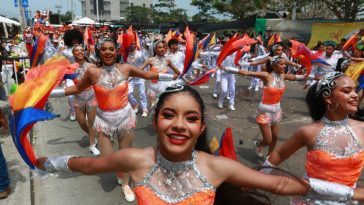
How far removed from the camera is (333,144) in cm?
252

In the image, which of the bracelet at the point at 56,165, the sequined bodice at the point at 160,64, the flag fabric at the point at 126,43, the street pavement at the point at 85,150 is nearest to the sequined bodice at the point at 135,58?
the flag fabric at the point at 126,43

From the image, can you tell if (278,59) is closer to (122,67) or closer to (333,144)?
(122,67)

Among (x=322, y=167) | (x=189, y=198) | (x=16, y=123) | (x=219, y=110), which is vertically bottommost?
(x=219, y=110)

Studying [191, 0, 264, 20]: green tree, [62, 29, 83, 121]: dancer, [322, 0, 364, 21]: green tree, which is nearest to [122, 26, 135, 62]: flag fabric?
[62, 29, 83, 121]: dancer

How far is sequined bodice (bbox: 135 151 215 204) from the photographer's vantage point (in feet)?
5.64

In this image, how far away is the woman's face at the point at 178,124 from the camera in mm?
1603

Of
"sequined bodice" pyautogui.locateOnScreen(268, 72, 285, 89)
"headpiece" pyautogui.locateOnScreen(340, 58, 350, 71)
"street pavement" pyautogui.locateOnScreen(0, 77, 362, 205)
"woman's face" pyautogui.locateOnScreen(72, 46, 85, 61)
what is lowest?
"street pavement" pyautogui.locateOnScreen(0, 77, 362, 205)

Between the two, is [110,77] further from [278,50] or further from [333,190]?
[278,50]

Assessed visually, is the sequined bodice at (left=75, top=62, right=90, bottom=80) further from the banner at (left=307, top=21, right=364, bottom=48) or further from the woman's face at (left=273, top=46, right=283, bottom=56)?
the banner at (left=307, top=21, right=364, bottom=48)

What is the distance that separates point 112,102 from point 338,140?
249 centimetres

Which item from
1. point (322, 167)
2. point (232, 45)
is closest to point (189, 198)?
point (322, 167)

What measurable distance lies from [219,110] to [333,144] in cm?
625

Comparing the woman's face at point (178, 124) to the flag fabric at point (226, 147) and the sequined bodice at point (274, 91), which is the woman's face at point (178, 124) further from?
the sequined bodice at point (274, 91)

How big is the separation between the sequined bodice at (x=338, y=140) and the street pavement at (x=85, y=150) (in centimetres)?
68
